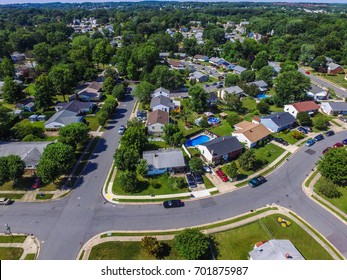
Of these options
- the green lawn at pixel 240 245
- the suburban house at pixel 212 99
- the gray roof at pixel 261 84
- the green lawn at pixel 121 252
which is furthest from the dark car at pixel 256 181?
the gray roof at pixel 261 84

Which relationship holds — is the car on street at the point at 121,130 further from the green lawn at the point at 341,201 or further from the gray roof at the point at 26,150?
the green lawn at the point at 341,201

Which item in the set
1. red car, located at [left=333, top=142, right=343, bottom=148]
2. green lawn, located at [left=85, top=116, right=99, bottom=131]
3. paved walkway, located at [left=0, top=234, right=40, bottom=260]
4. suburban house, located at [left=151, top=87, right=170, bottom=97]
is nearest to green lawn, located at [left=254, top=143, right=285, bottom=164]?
red car, located at [left=333, top=142, right=343, bottom=148]

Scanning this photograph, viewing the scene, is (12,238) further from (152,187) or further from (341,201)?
(341,201)

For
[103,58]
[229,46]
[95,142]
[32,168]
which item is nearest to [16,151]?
[32,168]

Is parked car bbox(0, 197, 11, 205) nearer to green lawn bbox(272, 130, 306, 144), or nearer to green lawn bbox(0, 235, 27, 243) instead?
green lawn bbox(0, 235, 27, 243)

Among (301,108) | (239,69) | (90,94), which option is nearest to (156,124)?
(90,94)
